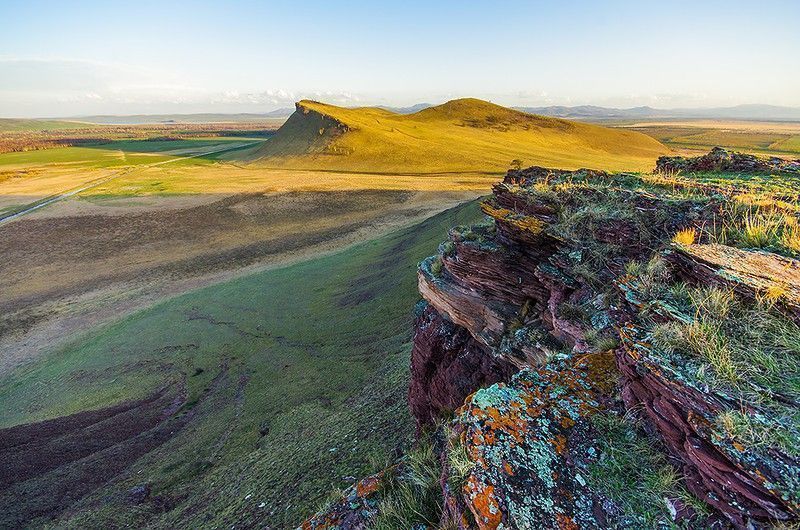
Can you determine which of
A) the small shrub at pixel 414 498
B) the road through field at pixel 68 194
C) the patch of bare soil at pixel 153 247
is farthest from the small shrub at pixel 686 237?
the road through field at pixel 68 194

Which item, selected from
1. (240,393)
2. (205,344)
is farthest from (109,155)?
(240,393)

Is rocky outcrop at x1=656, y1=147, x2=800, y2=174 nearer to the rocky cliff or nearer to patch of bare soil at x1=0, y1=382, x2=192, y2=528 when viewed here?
the rocky cliff

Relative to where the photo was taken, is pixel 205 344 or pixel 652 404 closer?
pixel 652 404

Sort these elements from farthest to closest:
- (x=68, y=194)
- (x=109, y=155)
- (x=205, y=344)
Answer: (x=109, y=155) < (x=68, y=194) < (x=205, y=344)

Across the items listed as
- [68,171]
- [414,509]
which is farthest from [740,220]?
[68,171]

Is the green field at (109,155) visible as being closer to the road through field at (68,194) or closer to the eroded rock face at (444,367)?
the road through field at (68,194)

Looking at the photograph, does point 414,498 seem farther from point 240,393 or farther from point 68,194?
point 68,194
